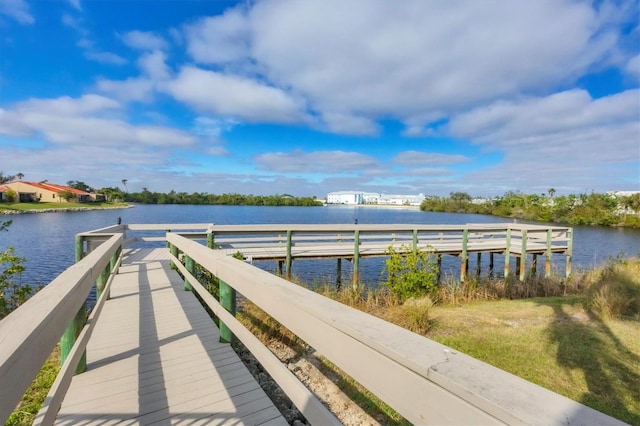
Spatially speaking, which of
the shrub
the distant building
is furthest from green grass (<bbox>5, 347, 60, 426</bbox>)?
the distant building

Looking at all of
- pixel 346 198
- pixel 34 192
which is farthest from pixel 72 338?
pixel 346 198

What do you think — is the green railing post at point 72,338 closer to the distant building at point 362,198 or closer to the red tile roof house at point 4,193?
the red tile roof house at point 4,193

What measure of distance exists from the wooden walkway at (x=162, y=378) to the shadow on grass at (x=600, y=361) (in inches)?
128

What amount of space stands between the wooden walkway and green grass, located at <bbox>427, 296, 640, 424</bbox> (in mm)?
3159

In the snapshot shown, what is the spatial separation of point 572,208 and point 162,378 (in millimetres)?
65086

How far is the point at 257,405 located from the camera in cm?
245

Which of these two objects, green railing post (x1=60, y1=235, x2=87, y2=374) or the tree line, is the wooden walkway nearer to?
green railing post (x1=60, y1=235, x2=87, y2=374)

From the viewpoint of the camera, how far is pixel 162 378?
2760mm

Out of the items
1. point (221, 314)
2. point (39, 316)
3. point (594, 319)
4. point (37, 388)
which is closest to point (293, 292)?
point (39, 316)

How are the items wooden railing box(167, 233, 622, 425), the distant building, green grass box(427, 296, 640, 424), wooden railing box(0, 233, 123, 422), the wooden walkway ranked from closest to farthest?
wooden railing box(167, 233, 622, 425) < wooden railing box(0, 233, 123, 422) < the wooden walkway < green grass box(427, 296, 640, 424) < the distant building

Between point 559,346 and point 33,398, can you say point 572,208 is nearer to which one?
point 559,346

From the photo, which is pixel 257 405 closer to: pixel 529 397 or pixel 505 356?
pixel 529 397

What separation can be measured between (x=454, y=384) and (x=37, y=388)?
13.6 ft

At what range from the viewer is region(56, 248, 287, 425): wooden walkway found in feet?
7.52
